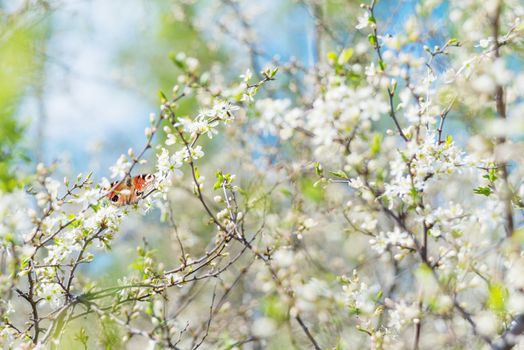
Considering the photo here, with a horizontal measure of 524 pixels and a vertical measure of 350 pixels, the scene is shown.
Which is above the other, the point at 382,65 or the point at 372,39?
the point at 372,39

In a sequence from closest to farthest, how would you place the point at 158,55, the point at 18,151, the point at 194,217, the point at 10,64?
the point at 18,151
the point at 10,64
the point at 194,217
the point at 158,55

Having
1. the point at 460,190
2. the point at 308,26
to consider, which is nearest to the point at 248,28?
the point at 308,26

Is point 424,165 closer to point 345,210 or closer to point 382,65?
point 382,65

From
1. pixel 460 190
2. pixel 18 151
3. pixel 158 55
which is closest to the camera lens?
pixel 18 151

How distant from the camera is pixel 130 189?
1677mm

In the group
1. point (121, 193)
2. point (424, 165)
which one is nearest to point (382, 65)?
point (424, 165)

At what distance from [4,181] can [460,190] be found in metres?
2.96

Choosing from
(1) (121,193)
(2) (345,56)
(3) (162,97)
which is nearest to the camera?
(2) (345,56)

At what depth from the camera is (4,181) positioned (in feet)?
4.10

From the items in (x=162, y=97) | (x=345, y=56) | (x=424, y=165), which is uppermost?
(x=162, y=97)

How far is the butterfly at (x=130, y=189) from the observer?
1632mm

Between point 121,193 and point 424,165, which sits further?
→ point 121,193

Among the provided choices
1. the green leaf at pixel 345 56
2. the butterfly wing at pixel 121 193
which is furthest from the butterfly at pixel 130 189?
the green leaf at pixel 345 56

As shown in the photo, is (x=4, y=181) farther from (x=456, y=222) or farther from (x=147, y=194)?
(x=456, y=222)
